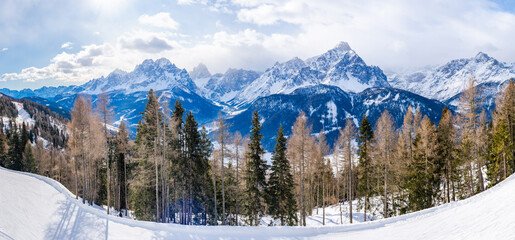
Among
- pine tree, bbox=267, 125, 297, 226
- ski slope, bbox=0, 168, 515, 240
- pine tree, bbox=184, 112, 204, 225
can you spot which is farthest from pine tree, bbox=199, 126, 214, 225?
ski slope, bbox=0, 168, 515, 240

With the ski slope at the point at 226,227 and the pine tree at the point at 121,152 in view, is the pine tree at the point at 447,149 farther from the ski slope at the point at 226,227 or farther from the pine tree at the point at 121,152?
the pine tree at the point at 121,152

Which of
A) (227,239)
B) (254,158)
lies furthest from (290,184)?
(227,239)

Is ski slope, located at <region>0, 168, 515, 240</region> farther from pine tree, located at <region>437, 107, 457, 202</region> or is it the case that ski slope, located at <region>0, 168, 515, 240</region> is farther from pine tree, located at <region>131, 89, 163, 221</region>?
pine tree, located at <region>437, 107, 457, 202</region>

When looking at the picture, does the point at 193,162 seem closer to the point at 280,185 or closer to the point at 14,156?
the point at 280,185

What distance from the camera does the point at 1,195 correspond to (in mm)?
21656

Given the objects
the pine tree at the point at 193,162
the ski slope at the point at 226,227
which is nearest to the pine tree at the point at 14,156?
the ski slope at the point at 226,227

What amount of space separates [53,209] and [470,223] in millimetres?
31116

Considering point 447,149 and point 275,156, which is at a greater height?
point 447,149

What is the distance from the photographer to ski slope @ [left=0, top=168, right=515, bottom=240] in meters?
15.4

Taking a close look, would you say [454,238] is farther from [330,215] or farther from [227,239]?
[330,215]

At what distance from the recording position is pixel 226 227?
2102 centimetres

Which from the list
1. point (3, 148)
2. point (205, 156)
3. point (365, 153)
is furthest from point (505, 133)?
point (3, 148)

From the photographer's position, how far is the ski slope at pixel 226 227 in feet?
50.6

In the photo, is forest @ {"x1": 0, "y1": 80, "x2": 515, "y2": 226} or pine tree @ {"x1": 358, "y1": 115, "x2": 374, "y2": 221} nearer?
forest @ {"x1": 0, "y1": 80, "x2": 515, "y2": 226}
